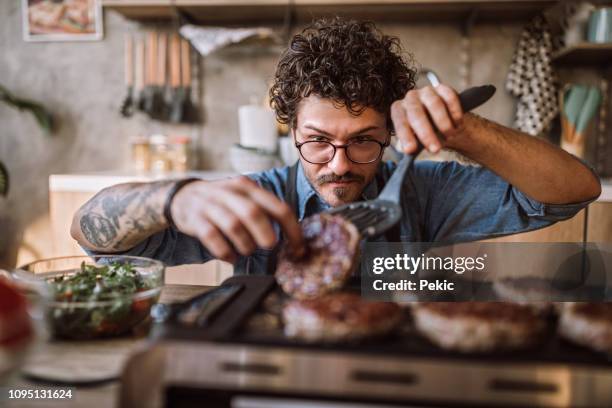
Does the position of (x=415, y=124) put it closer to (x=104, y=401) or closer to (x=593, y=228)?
(x=104, y=401)

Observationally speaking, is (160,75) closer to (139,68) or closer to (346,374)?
(139,68)

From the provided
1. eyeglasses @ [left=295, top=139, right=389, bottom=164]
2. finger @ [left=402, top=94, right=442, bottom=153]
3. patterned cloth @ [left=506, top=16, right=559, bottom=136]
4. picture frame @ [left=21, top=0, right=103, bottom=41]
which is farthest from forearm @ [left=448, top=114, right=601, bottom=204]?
picture frame @ [left=21, top=0, right=103, bottom=41]

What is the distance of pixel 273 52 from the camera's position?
289cm

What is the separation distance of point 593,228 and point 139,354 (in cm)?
226

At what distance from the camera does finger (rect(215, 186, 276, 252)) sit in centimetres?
74

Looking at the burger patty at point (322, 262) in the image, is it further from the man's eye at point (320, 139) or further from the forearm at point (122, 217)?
the man's eye at point (320, 139)

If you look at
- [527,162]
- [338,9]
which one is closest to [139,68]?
[338,9]

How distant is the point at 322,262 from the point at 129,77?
2.50 meters

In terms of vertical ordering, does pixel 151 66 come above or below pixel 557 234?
above

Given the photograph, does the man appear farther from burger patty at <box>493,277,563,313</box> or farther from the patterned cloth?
the patterned cloth

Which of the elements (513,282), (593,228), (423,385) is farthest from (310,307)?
(593,228)

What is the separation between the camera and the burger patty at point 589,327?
1.90 feet

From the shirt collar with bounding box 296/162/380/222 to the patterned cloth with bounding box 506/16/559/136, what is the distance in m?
1.55

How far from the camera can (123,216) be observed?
101 centimetres
